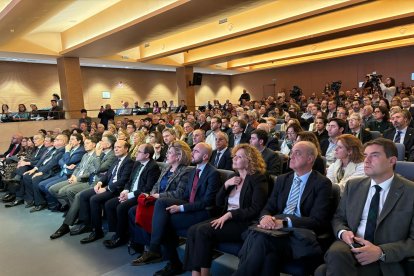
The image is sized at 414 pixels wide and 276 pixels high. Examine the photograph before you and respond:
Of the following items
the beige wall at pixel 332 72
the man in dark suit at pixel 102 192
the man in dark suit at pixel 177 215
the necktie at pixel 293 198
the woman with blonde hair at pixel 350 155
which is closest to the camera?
the necktie at pixel 293 198

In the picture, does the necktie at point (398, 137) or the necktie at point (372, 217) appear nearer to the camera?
the necktie at point (372, 217)

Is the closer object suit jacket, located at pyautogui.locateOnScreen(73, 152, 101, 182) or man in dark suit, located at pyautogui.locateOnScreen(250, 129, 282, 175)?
man in dark suit, located at pyautogui.locateOnScreen(250, 129, 282, 175)

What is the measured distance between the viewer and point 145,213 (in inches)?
113

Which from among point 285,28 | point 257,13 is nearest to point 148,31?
point 257,13

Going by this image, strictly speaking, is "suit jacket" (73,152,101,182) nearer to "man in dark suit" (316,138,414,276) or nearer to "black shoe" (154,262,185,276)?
"black shoe" (154,262,185,276)

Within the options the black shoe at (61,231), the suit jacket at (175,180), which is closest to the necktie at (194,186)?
the suit jacket at (175,180)

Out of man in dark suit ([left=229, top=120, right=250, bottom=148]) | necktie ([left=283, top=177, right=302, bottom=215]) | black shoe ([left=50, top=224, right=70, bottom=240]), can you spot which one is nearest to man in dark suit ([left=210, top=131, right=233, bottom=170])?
man in dark suit ([left=229, top=120, right=250, bottom=148])

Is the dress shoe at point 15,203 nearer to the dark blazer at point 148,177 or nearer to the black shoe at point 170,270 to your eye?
the dark blazer at point 148,177

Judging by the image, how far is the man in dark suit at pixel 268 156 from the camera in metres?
3.20

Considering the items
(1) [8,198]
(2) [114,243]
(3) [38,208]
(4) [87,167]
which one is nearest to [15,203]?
(1) [8,198]

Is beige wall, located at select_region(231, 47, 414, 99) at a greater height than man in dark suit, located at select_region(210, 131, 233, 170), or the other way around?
beige wall, located at select_region(231, 47, 414, 99)

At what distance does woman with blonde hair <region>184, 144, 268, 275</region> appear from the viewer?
2236mm

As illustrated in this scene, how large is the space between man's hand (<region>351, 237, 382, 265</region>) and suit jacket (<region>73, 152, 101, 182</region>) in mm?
3289

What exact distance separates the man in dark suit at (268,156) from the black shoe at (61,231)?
2322mm
